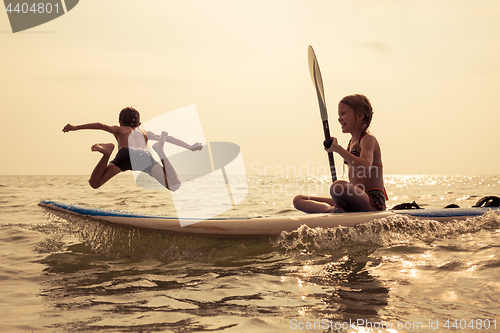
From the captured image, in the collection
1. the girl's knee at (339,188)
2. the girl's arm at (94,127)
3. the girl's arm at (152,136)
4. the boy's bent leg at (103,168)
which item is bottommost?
the girl's knee at (339,188)

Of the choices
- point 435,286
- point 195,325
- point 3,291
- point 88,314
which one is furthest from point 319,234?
point 3,291

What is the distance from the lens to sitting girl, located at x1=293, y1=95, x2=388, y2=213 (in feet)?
11.2

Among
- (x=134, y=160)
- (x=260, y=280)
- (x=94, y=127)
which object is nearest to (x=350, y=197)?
(x=260, y=280)

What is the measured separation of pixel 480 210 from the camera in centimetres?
404

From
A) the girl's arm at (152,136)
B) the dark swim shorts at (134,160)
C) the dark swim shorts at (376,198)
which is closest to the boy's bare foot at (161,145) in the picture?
the dark swim shorts at (134,160)

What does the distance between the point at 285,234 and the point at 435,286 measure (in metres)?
1.41

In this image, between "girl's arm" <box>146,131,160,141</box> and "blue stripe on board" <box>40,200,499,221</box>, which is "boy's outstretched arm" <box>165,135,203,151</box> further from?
"blue stripe on board" <box>40,200,499,221</box>

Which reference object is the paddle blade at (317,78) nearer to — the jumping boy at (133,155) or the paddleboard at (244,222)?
the paddleboard at (244,222)

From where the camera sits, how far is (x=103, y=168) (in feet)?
15.0

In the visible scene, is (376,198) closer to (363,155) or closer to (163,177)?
(363,155)

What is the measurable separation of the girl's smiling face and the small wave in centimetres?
97

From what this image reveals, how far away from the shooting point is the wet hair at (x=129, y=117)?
507 centimetres

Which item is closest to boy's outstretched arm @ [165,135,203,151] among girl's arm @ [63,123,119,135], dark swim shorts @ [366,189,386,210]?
girl's arm @ [63,123,119,135]

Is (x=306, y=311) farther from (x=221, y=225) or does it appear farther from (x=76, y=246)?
(x=76, y=246)
